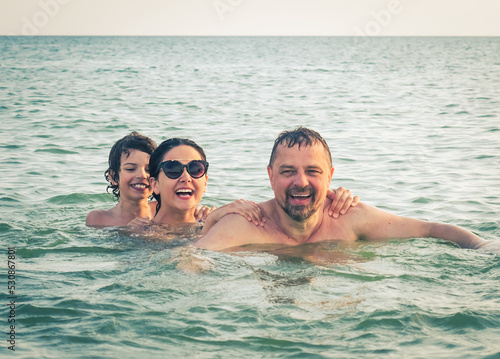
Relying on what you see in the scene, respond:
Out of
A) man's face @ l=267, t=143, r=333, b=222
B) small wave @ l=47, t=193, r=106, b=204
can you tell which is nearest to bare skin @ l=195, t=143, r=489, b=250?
man's face @ l=267, t=143, r=333, b=222

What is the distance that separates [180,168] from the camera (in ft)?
21.0

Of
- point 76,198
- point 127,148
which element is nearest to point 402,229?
point 127,148

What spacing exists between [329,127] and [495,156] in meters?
5.37

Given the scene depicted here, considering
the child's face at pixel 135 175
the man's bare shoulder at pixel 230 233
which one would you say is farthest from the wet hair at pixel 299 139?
the child's face at pixel 135 175

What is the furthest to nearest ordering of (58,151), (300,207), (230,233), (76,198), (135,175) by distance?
1. (58,151)
2. (76,198)
3. (135,175)
4. (230,233)
5. (300,207)

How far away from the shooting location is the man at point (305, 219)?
547 cm

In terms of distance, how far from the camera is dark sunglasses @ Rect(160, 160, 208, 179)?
637 centimetres

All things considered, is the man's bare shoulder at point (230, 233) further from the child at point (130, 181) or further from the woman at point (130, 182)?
the child at point (130, 181)

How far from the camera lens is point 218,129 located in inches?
629

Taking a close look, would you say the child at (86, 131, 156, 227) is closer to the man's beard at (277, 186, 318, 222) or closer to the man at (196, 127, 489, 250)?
the man at (196, 127, 489, 250)

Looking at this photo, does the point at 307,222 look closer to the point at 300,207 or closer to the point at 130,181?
the point at 300,207

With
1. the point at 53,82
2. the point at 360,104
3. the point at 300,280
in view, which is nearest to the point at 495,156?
the point at 300,280

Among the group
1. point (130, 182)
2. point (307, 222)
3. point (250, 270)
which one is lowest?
point (250, 270)

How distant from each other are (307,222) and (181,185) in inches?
53.1
